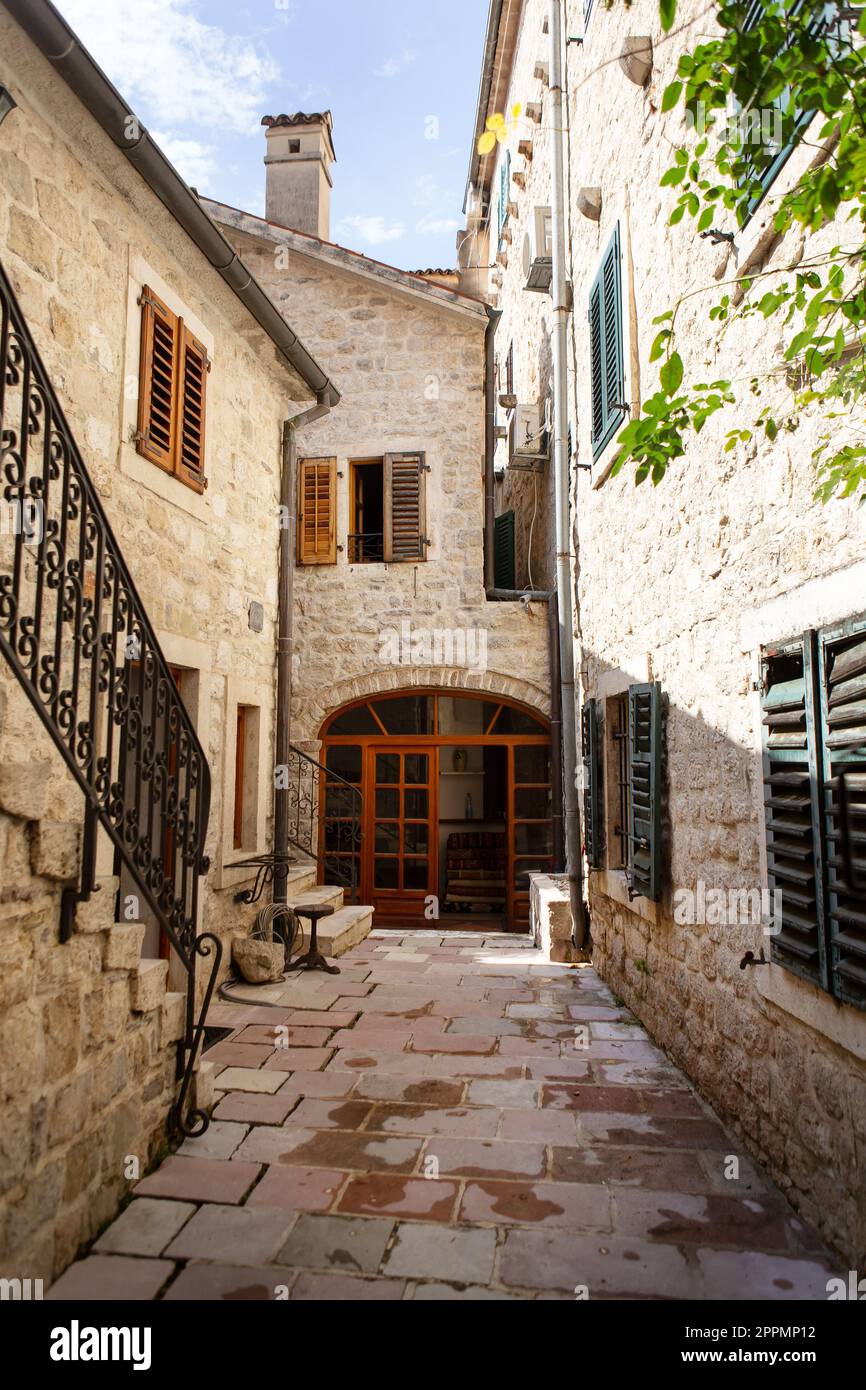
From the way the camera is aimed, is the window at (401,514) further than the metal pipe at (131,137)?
Yes

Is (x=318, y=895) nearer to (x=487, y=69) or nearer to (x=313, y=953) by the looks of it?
(x=313, y=953)

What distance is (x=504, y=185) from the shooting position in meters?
12.1

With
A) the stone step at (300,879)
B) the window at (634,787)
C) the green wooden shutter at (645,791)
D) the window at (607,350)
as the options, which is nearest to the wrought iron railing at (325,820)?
the stone step at (300,879)

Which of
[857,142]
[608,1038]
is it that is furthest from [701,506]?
[608,1038]

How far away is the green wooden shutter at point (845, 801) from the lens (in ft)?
8.13

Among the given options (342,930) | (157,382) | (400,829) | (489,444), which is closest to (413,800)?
Answer: (400,829)

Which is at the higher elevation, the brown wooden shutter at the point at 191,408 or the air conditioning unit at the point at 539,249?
the air conditioning unit at the point at 539,249

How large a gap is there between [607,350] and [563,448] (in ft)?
5.47

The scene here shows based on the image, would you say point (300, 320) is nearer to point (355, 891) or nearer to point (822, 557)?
point (355, 891)

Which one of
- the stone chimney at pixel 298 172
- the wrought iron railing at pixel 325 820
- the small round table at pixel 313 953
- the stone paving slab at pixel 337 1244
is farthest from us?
the stone chimney at pixel 298 172

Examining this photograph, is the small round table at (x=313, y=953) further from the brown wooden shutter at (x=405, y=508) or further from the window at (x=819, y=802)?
the brown wooden shutter at (x=405, y=508)

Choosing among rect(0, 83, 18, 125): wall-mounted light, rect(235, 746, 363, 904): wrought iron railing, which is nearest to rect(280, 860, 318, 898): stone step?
rect(235, 746, 363, 904): wrought iron railing

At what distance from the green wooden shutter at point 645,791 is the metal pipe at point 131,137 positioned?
Result: 3823 mm

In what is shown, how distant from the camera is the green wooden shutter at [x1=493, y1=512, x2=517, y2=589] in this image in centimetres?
1107
